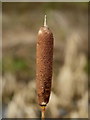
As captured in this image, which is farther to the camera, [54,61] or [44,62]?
[54,61]

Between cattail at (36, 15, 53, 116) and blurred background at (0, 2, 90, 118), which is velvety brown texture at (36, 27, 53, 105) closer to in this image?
cattail at (36, 15, 53, 116)

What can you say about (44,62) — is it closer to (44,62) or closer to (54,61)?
(44,62)

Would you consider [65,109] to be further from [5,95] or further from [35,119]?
[5,95]

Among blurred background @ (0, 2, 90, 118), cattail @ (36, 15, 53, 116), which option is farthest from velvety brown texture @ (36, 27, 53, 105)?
blurred background @ (0, 2, 90, 118)

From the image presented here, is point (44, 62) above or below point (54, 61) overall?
below

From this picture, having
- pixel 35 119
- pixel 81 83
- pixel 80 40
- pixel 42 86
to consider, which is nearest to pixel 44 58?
pixel 42 86

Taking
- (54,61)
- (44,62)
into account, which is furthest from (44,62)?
(54,61)
